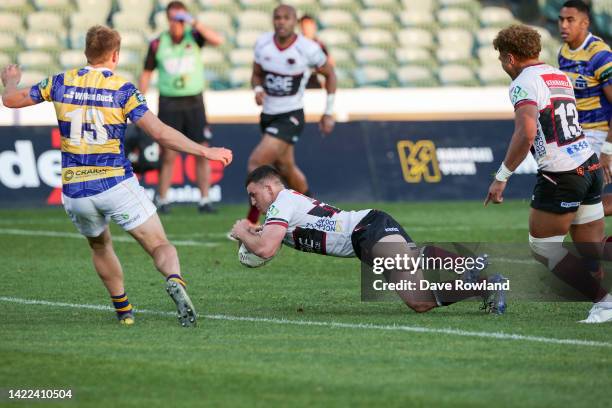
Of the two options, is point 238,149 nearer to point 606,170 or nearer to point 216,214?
point 216,214

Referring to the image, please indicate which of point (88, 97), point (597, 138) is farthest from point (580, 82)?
point (88, 97)

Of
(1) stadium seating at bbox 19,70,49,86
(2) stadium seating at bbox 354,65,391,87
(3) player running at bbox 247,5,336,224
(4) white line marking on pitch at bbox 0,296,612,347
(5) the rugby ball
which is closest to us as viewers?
(4) white line marking on pitch at bbox 0,296,612,347

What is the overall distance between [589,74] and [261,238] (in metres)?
3.20

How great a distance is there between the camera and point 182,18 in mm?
16469

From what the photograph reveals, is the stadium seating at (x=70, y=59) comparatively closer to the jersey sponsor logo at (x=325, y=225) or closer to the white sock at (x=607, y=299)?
the jersey sponsor logo at (x=325, y=225)

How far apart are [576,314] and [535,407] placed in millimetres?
3059

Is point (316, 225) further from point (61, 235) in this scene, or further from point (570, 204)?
point (61, 235)

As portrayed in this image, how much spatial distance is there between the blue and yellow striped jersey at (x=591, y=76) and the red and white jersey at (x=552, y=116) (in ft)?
5.08

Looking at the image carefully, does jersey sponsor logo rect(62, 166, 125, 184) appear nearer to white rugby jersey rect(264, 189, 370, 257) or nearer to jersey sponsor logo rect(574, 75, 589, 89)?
white rugby jersey rect(264, 189, 370, 257)

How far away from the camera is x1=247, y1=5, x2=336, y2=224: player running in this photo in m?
14.5

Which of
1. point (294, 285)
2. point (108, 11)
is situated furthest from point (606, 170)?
point (108, 11)

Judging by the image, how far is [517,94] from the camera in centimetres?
820

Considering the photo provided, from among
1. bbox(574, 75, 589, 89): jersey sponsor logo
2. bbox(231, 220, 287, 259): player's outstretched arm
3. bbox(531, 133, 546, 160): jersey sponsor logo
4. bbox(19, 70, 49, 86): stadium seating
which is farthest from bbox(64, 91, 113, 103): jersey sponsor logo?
bbox(19, 70, 49, 86): stadium seating

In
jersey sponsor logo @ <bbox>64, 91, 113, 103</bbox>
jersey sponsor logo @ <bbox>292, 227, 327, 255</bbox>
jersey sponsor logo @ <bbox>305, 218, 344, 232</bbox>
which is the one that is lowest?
jersey sponsor logo @ <bbox>292, 227, 327, 255</bbox>
